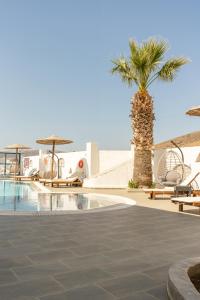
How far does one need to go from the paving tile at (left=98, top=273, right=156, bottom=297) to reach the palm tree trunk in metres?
11.8

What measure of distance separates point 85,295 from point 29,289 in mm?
515

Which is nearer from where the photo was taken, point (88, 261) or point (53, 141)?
point (88, 261)

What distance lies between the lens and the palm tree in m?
14.2

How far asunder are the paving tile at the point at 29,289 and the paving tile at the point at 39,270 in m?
0.17

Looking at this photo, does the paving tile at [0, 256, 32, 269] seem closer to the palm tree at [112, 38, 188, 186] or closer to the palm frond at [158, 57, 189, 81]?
the palm tree at [112, 38, 188, 186]

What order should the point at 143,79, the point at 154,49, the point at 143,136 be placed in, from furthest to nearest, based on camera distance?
the point at 143,136
the point at 143,79
the point at 154,49

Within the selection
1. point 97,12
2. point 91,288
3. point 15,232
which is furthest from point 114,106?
point 91,288

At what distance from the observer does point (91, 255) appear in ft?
12.7

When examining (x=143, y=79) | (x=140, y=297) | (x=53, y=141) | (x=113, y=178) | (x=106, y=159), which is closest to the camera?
(x=140, y=297)

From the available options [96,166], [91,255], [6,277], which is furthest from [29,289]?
[96,166]

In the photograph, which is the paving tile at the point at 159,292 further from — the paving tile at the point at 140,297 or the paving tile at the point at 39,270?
the paving tile at the point at 39,270

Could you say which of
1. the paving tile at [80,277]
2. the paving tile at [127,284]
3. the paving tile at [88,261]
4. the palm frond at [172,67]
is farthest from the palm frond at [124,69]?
Result: the paving tile at [127,284]

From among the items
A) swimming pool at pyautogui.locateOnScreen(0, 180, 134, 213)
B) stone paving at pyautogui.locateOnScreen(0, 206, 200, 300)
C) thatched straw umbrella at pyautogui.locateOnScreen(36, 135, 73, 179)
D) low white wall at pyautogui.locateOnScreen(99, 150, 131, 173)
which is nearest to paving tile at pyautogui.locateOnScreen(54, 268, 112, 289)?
stone paving at pyautogui.locateOnScreen(0, 206, 200, 300)

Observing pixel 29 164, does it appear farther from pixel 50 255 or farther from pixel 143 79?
pixel 50 255
